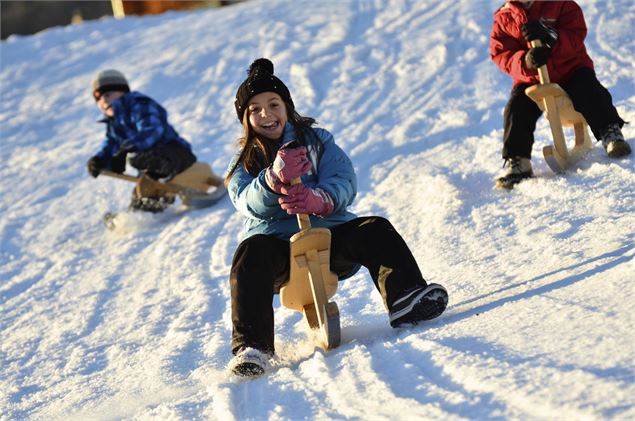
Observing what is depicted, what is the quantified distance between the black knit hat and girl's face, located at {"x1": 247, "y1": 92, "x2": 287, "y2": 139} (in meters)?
0.02

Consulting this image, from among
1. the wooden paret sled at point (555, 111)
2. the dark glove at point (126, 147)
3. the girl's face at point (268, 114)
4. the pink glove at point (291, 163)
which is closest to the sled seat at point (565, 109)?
the wooden paret sled at point (555, 111)

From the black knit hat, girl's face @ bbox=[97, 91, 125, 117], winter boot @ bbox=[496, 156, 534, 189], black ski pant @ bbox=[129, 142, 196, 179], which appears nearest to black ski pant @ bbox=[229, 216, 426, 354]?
the black knit hat

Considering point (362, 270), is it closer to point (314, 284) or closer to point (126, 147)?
point (314, 284)

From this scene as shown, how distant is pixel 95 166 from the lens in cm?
718

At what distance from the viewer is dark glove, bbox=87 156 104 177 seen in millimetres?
7164

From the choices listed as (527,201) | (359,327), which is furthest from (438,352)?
(527,201)

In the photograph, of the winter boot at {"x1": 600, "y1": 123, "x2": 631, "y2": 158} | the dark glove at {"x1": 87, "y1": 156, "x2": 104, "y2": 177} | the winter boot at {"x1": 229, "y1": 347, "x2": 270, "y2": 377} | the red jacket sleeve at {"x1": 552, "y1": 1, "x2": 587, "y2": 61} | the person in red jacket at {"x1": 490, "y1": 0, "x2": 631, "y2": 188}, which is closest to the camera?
the winter boot at {"x1": 229, "y1": 347, "x2": 270, "y2": 377}

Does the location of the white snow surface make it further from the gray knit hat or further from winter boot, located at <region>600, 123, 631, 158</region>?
the gray knit hat

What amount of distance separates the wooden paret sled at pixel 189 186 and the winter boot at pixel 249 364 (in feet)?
12.2

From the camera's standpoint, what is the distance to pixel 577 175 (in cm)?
493

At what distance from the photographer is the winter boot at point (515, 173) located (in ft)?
16.9

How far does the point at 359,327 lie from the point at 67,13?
31094mm

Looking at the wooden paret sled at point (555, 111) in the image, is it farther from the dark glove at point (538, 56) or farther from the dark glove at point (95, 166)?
the dark glove at point (95, 166)

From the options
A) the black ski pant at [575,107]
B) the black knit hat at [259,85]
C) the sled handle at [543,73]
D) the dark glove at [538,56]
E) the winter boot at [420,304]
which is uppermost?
the black knit hat at [259,85]
